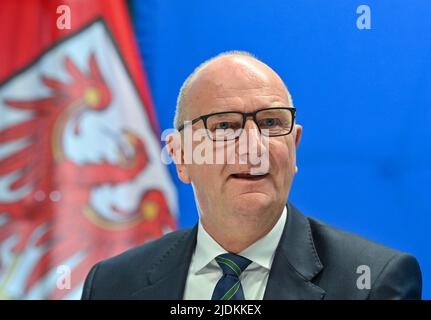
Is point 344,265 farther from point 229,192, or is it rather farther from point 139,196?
point 139,196

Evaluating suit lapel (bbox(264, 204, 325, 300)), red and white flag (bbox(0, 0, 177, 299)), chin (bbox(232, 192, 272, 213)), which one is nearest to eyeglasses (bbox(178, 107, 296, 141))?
chin (bbox(232, 192, 272, 213))

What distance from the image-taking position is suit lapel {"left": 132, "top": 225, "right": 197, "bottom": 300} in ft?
4.62

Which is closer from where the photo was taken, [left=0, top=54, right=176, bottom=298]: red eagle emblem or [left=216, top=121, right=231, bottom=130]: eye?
[left=216, top=121, right=231, bottom=130]: eye

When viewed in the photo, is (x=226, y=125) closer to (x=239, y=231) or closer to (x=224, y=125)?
(x=224, y=125)

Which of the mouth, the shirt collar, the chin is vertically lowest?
the shirt collar

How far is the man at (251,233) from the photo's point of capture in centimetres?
130

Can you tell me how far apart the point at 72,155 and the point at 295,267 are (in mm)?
1301

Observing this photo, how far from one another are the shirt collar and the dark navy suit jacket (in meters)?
0.02

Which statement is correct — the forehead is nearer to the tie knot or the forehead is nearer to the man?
the man

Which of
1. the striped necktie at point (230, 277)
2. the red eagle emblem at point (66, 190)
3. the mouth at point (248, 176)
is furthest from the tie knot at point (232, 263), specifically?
the red eagle emblem at point (66, 190)

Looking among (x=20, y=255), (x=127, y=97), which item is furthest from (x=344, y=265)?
(x=20, y=255)
